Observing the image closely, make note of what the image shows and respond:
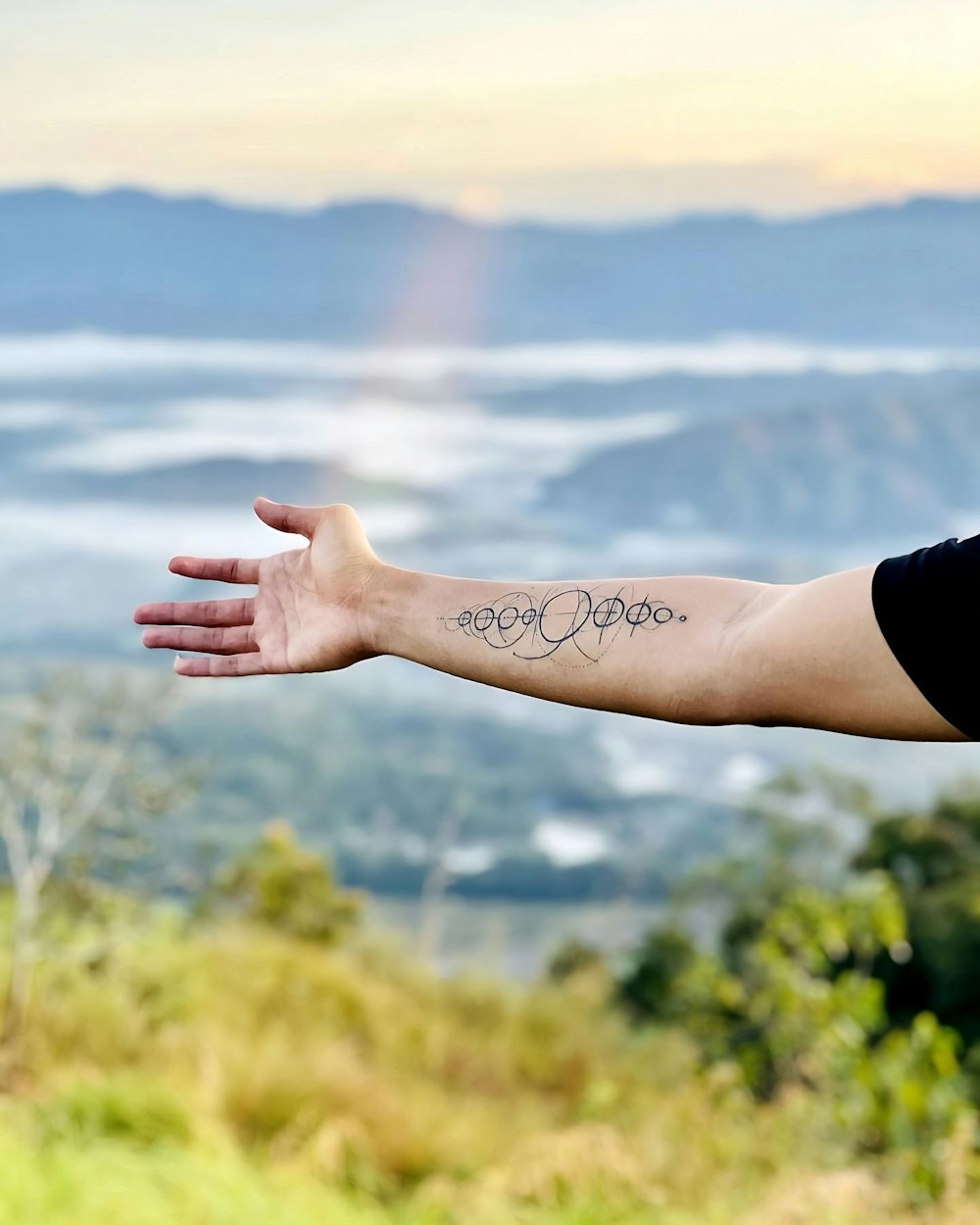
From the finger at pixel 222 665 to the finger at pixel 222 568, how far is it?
0.32 feet

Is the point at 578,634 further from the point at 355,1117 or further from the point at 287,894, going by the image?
the point at 287,894

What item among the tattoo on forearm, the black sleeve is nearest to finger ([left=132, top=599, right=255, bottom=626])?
the tattoo on forearm

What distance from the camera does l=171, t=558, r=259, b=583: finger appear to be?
166 cm

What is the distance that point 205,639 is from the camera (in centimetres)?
167

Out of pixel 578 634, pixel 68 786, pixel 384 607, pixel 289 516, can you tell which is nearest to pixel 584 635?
pixel 578 634

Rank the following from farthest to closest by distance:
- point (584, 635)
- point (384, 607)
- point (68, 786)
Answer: point (68, 786) → point (384, 607) → point (584, 635)

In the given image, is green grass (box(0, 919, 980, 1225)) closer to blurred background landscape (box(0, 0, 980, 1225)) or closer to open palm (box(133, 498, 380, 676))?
blurred background landscape (box(0, 0, 980, 1225))

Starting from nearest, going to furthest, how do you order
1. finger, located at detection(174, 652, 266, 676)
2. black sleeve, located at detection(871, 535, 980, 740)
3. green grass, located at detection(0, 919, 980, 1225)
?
black sleeve, located at detection(871, 535, 980, 740) < finger, located at detection(174, 652, 266, 676) < green grass, located at detection(0, 919, 980, 1225)

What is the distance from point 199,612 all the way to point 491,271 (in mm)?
24512

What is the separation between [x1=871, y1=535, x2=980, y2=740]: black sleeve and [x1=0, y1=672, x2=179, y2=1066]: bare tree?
3.56 m

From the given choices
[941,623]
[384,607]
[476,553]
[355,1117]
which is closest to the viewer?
[941,623]

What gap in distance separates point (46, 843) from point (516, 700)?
475 inches

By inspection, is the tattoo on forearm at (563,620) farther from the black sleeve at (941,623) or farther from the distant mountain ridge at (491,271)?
the distant mountain ridge at (491,271)

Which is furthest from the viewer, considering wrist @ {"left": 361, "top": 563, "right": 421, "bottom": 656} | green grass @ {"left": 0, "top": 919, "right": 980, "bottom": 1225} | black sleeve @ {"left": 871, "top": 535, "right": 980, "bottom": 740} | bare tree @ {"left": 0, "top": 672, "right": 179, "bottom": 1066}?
bare tree @ {"left": 0, "top": 672, "right": 179, "bottom": 1066}
